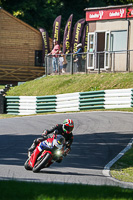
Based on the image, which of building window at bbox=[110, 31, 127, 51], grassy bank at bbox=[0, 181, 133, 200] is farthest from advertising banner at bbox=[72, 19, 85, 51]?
grassy bank at bbox=[0, 181, 133, 200]

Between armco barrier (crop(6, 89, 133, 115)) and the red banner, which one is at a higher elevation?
the red banner

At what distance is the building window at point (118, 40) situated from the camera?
27.0 meters

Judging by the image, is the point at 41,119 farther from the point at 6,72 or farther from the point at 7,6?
the point at 7,6

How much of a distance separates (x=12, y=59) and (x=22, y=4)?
24.4ft

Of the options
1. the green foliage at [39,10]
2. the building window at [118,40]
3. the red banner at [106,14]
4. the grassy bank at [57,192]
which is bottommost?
the grassy bank at [57,192]

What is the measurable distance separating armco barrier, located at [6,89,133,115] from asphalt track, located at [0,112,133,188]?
1.63 meters

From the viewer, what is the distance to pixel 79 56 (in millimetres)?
27125

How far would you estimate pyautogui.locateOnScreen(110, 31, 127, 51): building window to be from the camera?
88.6 feet

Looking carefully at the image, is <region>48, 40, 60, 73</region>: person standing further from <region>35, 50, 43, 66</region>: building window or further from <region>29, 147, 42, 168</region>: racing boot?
<region>29, 147, 42, 168</region>: racing boot

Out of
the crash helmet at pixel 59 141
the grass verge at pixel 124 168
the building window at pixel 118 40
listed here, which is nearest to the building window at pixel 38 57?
the building window at pixel 118 40

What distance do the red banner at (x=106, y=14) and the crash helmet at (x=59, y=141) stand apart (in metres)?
18.3

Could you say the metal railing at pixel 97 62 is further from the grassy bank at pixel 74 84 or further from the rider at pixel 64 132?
the rider at pixel 64 132

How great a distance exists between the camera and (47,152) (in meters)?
10.1

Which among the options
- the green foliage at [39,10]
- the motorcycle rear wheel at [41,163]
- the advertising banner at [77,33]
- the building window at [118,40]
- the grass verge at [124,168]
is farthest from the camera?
the green foliage at [39,10]
